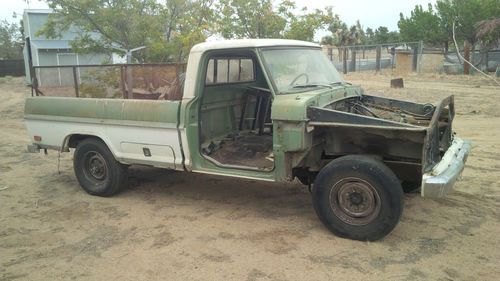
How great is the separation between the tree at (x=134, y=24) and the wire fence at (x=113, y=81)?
22.4 feet

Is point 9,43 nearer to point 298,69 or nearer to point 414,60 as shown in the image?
point 414,60

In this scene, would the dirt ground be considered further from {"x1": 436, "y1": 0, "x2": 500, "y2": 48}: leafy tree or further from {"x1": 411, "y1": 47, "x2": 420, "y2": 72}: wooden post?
{"x1": 436, "y1": 0, "x2": 500, "y2": 48}: leafy tree

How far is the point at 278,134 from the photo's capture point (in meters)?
4.59

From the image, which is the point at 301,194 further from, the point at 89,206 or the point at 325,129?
the point at 89,206

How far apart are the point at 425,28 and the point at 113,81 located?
3348cm

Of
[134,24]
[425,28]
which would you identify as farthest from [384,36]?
[134,24]

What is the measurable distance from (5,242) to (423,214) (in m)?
4.34

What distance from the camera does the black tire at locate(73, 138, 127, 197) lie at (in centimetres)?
598

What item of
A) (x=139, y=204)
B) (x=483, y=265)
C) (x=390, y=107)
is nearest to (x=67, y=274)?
(x=139, y=204)

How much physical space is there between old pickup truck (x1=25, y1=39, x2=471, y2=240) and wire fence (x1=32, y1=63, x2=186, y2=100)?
0.54 feet

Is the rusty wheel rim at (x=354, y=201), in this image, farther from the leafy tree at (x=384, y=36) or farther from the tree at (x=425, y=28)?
the leafy tree at (x=384, y=36)

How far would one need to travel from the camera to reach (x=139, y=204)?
5.84m

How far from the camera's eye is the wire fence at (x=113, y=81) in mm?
5496

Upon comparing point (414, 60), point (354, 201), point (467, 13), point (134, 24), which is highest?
point (467, 13)
